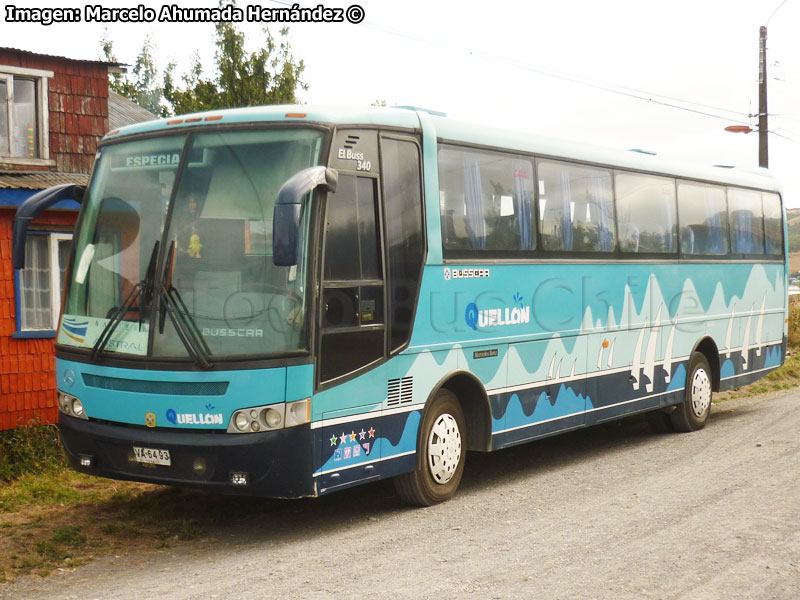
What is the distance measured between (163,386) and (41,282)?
6702 millimetres

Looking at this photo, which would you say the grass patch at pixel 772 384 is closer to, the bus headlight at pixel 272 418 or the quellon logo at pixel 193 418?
the bus headlight at pixel 272 418

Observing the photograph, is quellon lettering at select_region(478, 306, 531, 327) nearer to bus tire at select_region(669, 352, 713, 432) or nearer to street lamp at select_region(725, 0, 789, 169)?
bus tire at select_region(669, 352, 713, 432)

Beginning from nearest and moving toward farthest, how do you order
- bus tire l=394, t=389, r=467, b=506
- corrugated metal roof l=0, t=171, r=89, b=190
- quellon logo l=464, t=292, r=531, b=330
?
bus tire l=394, t=389, r=467, b=506
quellon logo l=464, t=292, r=531, b=330
corrugated metal roof l=0, t=171, r=89, b=190

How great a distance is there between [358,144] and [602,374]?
4.65 m

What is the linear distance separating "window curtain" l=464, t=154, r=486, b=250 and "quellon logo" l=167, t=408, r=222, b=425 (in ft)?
9.98

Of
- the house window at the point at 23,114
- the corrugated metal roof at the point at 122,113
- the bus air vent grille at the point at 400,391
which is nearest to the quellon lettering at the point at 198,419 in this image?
the bus air vent grille at the point at 400,391

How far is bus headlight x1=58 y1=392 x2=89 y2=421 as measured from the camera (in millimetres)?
7934

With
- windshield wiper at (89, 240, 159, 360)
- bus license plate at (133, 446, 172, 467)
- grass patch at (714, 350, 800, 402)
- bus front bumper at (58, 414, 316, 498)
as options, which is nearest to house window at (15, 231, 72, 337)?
windshield wiper at (89, 240, 159, 360)

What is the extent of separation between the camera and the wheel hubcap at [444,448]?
878 centimetres

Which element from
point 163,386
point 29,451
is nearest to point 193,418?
point 163,386

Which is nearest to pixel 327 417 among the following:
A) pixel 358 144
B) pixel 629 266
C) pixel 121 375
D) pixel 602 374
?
pixel 121 375

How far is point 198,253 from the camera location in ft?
24.3

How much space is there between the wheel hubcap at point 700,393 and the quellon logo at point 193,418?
7.94 m

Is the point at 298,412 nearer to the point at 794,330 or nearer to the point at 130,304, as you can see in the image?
the point at 130,304
